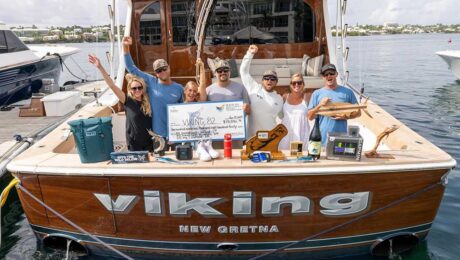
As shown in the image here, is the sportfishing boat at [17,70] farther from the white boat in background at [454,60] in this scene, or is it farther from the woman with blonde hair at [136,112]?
the white boat in background at [454,60]

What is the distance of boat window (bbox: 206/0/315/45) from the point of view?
249 inches

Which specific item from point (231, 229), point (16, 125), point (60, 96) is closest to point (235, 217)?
point (231, 229)

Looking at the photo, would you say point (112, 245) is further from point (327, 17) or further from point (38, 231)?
point (327, 17)

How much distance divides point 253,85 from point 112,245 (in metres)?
2.11

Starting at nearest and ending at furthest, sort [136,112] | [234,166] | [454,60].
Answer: [234,166] → [136,112] → [454,60]

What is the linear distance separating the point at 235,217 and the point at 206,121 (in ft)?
3.04

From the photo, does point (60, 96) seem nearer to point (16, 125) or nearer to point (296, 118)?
point (16, 125)

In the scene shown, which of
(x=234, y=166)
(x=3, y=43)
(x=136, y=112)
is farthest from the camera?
(x=3, y=43)

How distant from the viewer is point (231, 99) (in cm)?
379

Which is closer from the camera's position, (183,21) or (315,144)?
(315,144)

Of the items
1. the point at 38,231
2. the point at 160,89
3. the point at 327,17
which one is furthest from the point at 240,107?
the point at 327,17

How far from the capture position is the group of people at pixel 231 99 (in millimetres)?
3738

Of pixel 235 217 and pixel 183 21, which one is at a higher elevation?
pixel 183 21

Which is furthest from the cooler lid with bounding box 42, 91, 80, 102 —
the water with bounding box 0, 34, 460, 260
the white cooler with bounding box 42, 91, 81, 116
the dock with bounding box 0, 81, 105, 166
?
the water with bounding box 0, 34, 460, 260
